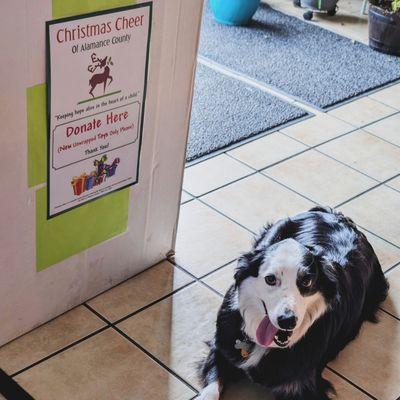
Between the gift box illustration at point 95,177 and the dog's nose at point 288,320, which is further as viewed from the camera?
the gift box illustration at point 95,177

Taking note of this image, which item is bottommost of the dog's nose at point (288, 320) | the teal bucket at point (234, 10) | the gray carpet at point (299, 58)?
the gray carpet at point (299, 58)

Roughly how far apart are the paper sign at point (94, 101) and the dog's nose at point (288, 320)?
60cm

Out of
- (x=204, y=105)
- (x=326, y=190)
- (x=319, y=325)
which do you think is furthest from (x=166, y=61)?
(x=204, y=105)

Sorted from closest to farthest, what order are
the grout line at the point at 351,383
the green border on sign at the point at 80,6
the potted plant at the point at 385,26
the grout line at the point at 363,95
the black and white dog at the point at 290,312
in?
the green border on sign at the point at 80,6 → the black and white dog at the point at 290,312 → the grout line at the point at 351,383 → the grout line at the point at 363,95 → the potted plant at the point at 385,26

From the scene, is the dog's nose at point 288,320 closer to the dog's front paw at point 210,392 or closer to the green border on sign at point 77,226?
the dog's front paw at point 210,392

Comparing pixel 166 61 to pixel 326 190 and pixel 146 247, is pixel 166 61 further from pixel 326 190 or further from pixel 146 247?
pixel 326 190

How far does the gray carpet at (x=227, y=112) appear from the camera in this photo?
302cm

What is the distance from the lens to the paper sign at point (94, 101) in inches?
64.6

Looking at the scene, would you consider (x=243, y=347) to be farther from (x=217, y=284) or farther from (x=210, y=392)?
(x=217, y=284)

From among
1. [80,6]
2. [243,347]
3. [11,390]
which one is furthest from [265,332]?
[80,6]

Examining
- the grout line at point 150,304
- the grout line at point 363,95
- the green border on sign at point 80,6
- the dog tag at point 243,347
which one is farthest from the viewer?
the grout line at point 363,95

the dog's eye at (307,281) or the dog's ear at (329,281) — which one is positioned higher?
the dog's eye at (307,281)

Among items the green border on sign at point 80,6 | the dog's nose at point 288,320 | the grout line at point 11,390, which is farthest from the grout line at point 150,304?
the green border on sign at point 80,6

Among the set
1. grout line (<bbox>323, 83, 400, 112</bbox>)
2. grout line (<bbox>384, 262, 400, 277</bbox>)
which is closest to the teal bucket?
grout line (<bbox>323, 83, 400, 112</bbox>)
